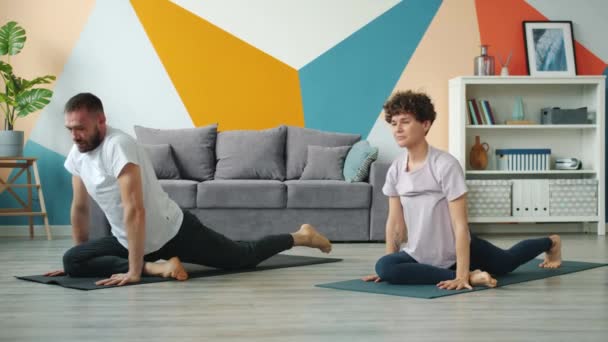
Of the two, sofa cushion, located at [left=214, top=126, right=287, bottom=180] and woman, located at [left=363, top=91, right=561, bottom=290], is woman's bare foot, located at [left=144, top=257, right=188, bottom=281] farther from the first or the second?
sofa cushion, located at [left=214, top=126, right=287, bottom=180]

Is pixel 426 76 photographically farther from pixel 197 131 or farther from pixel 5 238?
pixel 5 238

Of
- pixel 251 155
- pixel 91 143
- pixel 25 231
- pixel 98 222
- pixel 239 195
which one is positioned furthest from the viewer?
pixel 25 231

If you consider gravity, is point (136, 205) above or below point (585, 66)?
below

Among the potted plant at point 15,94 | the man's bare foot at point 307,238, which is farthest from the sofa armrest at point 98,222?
the man's bare foot at point 307,238

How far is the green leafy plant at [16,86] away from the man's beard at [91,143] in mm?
3112

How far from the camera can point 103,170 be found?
11.4ft

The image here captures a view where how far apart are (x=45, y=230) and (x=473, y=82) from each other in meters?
3.51

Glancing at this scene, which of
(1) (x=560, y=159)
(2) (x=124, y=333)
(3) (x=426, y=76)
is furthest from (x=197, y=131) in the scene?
(2) (x=124, y=333)

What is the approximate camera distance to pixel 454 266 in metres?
3.59

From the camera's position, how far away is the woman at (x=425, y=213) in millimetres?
3332

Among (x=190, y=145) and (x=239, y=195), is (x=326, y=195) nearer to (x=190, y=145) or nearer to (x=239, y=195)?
(x=239, y=195)

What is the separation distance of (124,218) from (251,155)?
9.56 ft

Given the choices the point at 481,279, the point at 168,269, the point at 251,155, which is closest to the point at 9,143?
the point at 251,155

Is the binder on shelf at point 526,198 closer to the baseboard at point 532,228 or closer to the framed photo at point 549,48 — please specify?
the baseboard at point 532,228
